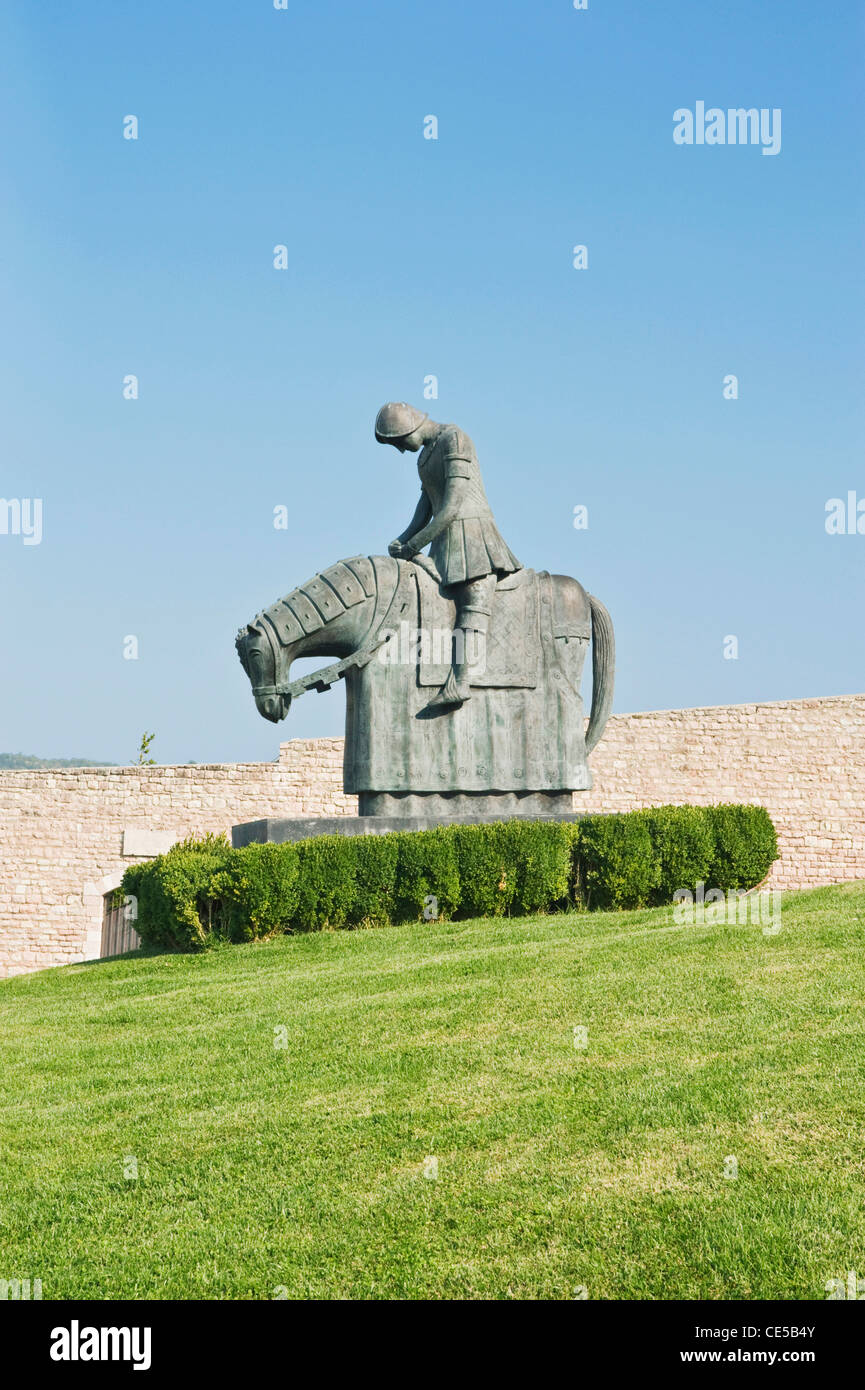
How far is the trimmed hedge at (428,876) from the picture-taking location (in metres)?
10.6

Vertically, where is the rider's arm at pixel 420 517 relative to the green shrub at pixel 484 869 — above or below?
above

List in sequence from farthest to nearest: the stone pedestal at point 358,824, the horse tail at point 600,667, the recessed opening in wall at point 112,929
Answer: the recessed opening in wall at point 112,929
the horse tail at point 600,667
the stone pedestal at point 358,824

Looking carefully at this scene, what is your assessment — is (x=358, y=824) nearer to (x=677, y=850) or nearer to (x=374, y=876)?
(x=374, y=876)

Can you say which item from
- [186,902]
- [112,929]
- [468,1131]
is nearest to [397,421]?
[186,902]

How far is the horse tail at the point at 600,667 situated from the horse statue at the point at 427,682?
0.44 m

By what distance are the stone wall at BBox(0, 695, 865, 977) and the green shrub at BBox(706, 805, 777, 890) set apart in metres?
9.81

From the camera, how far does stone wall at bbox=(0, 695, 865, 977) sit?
834 inches

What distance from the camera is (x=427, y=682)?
1138 centimetres

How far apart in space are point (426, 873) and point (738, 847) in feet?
9.00

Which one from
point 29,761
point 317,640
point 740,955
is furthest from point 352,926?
point 29,761

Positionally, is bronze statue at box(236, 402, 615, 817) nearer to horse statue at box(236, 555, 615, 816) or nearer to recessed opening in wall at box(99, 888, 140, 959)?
horse statue at box(236, 555, 615, 816)

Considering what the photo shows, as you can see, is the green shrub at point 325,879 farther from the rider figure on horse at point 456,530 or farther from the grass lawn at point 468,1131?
the grass lawn at point 468,1131

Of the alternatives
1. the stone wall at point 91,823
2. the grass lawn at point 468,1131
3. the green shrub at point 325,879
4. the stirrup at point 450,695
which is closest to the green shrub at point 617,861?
the stirrup at point 450,695

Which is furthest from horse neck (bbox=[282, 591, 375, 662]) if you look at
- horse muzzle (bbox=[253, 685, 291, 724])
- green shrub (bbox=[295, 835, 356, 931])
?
green shrub (bbox=[295, 835, 356, 931])
